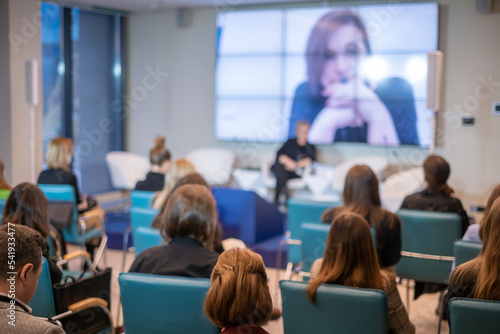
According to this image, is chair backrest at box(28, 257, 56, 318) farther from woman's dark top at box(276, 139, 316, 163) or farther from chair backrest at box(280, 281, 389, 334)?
woman's dark top at box(276, 139, 316, 163)

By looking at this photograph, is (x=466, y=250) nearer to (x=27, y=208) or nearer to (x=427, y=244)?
(x=427, y=244)

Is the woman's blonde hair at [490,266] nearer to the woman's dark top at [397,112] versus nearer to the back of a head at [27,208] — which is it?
the back of a head at [27,208]

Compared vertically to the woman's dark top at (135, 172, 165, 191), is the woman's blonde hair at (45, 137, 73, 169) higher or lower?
higher

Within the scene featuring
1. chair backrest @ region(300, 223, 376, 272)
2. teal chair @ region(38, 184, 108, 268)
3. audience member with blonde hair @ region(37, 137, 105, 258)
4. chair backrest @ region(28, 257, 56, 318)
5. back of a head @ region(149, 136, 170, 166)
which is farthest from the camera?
back of a head @ region(149, 136, 170, 166)

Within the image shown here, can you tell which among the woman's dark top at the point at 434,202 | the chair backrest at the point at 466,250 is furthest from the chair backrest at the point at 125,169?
the chair backrest at the point at 466,250

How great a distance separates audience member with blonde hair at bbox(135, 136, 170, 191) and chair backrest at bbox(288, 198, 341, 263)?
168cm

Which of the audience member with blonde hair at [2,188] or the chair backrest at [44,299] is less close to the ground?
the audience member with blonde hair at [2,188]

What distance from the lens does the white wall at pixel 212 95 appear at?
24.5 ft

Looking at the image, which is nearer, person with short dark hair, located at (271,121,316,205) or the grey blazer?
Result: the grey blazer

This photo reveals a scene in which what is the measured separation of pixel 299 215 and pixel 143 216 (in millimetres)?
1181

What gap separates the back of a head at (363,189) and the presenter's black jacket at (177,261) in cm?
128

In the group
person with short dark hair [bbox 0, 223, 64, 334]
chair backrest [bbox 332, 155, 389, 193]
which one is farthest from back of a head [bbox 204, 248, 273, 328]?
chair backrest [bbox 332, 155, 389, 193]

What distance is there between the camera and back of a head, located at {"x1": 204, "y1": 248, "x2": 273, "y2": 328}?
1.77 m

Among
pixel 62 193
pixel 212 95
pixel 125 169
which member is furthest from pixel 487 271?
pixel 212 95
